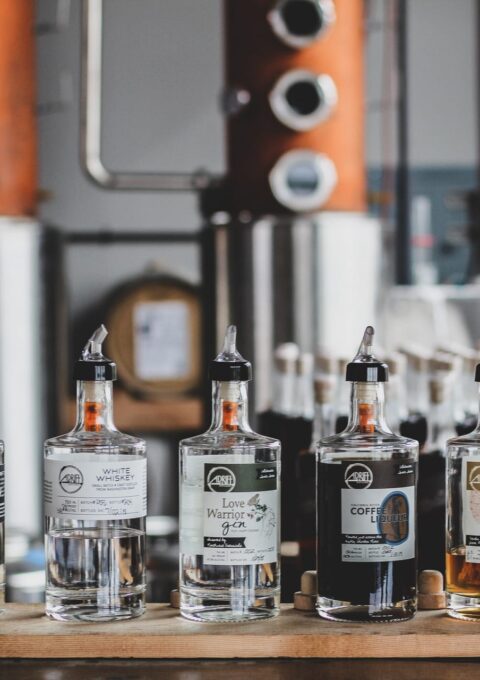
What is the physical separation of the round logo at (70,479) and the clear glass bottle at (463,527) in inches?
12.9

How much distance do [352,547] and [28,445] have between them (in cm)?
196

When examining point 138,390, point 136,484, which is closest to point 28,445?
point 138,390

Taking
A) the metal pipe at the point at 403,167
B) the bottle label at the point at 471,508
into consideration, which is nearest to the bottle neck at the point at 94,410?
the bottle label at the point at 471,508

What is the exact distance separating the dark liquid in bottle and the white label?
275 centimetres

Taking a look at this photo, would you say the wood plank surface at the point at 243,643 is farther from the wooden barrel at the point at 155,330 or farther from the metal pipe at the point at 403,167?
the metal pipe at the point at 403,167

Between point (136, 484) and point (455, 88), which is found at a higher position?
point (455, 88)

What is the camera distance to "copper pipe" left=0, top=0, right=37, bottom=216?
291 centimetres

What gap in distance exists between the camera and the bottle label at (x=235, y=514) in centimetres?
106

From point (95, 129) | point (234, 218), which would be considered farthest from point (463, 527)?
point (95, 129)

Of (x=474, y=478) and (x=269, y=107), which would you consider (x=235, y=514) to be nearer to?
(x=474, y=478)

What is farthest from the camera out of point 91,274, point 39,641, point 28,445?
point 91,274

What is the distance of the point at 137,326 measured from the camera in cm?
380

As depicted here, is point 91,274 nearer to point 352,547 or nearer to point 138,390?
point 138,390

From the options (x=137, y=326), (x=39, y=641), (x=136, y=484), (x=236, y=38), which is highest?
(x=236, y=38)
